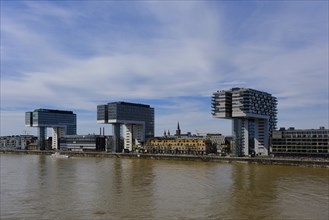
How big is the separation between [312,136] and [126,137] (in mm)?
63536

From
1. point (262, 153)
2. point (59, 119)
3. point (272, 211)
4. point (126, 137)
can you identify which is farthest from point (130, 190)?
point (59, 119)

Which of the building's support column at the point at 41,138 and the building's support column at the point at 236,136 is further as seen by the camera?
the building's support column at the point at 41,138

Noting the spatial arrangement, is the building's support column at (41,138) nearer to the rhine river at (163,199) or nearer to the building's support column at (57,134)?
the building's support column at (57,134)

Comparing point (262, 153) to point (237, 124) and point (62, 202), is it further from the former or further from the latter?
point (62, 202)

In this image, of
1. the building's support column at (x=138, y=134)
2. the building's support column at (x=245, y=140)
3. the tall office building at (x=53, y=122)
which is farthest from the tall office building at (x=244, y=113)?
the tall office building at (x=53, y=122)

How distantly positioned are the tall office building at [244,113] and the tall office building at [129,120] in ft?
119

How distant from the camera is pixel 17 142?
17112cm

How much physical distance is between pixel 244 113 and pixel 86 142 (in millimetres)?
69488

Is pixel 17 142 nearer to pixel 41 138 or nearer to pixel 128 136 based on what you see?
pixel 41 138

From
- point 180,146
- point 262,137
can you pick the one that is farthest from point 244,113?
point 180,146

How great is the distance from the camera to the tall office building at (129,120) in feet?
392

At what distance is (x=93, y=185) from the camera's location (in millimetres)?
37000

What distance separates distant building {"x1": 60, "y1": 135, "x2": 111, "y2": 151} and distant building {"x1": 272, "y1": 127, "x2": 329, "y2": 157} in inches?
2667

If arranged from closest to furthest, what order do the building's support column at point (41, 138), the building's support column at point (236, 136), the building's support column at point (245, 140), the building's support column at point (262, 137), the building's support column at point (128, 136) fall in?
the building's support column at point (236, 136) → the building's support column at point (262, 137) → the building's support column at point (245, 140) → the building's support column at point (128, 136) → the building's support column at point (41, 138)
